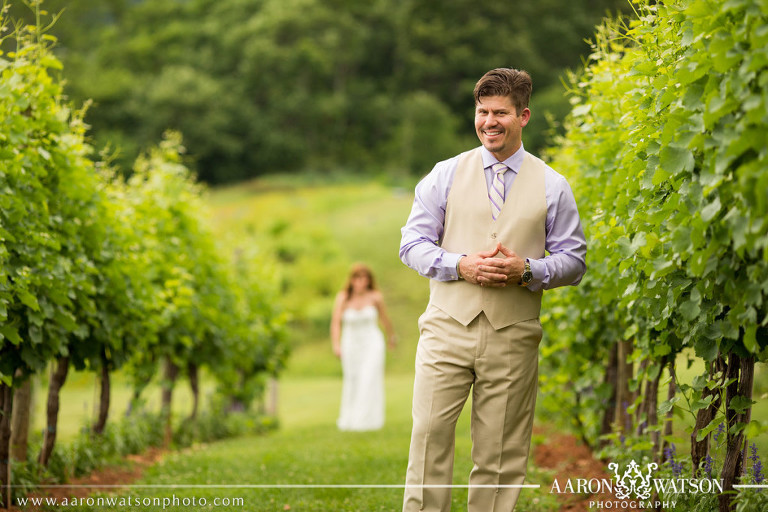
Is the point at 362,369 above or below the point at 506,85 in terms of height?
below

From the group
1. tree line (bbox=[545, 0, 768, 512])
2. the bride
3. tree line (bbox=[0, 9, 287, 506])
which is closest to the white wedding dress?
the bride

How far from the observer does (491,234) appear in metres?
3.59

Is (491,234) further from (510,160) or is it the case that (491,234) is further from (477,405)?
(477,405)

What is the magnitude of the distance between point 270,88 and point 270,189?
1452 centimetres

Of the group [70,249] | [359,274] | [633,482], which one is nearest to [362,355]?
[359,274]

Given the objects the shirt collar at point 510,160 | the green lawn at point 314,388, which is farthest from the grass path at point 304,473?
the shirt collar at point 510,160

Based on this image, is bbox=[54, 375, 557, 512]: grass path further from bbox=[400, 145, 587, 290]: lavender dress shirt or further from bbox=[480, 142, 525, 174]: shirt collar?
bbox=[480, 142, 525, 174]: shirt collar

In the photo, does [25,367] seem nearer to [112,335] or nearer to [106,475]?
[112,335]

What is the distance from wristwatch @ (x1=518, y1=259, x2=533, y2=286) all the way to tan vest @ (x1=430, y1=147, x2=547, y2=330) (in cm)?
8

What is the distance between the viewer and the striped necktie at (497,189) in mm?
3613

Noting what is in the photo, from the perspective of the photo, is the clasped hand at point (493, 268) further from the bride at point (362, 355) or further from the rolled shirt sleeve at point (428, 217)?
the bride at point (362, 355)

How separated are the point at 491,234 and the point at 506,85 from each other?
650mm

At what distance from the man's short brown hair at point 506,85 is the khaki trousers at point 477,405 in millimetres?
957

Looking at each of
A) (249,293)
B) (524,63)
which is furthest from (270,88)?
(249,293)
